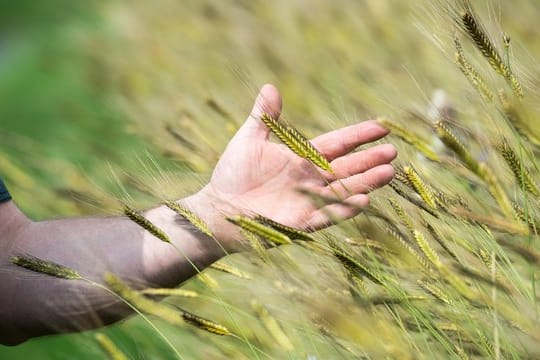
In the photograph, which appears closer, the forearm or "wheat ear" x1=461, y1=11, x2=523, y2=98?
"wheat ear" x1=461, y1=11, x2=523, y2=98

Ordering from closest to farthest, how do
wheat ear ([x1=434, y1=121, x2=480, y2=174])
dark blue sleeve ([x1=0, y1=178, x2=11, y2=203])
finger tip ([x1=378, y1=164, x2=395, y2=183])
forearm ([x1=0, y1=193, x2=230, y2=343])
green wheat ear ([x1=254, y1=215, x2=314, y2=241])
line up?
wheat ear ([x1=434, y1=121, x2=480, y2=174]), green wheat ear ([x1=254, y1=215, x2=314, y2=241]), finger tip ([x1=378, y1=164, x2=395, y2=183]), forearm ([x1=0, y1=193, x2=230, y2=343]), dark blue sleeve ([x1=0, y1=178, x2=11, y2=203])

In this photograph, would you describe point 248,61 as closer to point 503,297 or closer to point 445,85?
point 445,85

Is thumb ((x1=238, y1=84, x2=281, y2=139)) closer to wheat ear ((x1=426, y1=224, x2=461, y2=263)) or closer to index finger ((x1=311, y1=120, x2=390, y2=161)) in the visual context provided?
index finger ((x1=311, y1=120, x2=390, y2=161))

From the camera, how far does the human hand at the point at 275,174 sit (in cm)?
99

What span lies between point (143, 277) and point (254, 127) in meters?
0.26

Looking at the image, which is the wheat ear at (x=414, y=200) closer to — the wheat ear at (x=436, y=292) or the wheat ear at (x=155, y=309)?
the wheat ear at (x=436, y=292)

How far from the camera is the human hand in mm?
991

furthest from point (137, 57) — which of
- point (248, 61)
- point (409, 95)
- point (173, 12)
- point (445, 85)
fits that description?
point (409, 95)

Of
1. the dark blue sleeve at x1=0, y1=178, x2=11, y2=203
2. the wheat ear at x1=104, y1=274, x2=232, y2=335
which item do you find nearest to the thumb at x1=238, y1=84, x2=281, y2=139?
the wheat ear at x1=104, y1=274, x2=232, y2=335

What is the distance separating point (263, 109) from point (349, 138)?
0.12 metres

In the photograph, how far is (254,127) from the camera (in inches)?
44.7

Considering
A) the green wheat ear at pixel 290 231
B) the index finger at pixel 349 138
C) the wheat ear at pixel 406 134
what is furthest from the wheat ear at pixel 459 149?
the index finger at pixel 349 138

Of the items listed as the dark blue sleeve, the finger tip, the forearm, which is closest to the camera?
the finger tip

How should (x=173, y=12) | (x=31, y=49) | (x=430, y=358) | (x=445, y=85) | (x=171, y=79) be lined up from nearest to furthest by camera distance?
(x=430, y=358) < (x=445, y=85) < (x=171, y=79) < (x=173, y=12) < (x=31, y=49)
